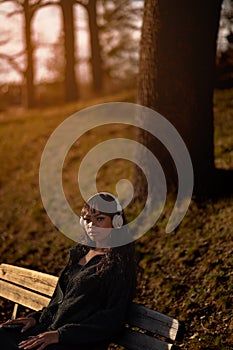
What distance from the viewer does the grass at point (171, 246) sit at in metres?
5.68

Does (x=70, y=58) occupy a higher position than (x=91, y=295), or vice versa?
(x=70, y=58)

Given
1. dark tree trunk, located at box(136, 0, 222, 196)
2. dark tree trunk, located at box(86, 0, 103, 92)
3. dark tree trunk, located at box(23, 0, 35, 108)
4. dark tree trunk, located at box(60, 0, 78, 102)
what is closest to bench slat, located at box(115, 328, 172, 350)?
dark tree trunk, located at box(136, 0, 222, 196)

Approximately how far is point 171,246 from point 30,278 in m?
2.25

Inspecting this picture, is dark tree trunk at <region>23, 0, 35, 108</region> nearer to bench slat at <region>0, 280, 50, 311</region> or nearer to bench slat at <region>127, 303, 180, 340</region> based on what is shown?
bench slat at <region>0, 280, 50, 311</region>

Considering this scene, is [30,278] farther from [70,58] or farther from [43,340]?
[70,58]

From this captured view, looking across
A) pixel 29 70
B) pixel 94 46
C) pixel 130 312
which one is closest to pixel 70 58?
pixel 94 46

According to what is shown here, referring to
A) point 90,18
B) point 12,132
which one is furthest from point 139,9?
point 12,132

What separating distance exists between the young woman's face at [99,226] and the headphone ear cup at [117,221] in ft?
0.12

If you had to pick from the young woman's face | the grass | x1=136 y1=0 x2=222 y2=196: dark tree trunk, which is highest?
x1=136 y1=0 x2=222 y2=196: dark tree trunk

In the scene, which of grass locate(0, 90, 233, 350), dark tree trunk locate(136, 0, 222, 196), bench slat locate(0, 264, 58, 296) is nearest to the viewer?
bench slat locate(0, 264, 58, 296)

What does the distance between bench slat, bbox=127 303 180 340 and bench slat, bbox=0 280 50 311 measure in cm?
106

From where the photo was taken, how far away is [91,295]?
4.00 metres

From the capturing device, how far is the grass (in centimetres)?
568

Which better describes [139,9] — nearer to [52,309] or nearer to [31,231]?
[31,231]
